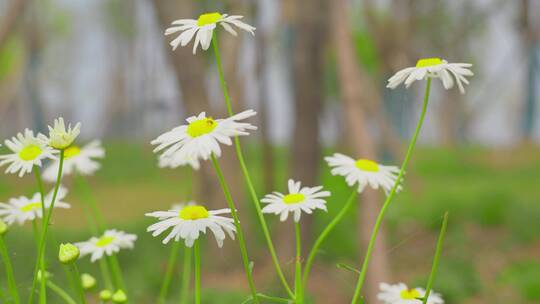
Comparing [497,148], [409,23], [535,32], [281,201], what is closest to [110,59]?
[497,148]

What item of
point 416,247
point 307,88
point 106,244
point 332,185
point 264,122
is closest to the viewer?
point 106,244

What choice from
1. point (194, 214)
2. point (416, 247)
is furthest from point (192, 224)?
point (416, 247)

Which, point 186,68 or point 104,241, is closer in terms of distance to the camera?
point 104,241

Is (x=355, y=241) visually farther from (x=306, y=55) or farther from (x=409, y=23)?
(x=409, y=23)

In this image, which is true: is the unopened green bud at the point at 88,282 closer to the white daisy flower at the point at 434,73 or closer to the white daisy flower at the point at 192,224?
the white daisy flower at the point at 192,224

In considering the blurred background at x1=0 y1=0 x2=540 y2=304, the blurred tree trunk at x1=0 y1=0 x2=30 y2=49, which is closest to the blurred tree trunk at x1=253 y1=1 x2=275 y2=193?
the blurred background at x1=0 y1=0 x2=540 y2=304

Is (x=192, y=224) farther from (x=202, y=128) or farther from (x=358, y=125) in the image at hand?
(x=358, y=125)
